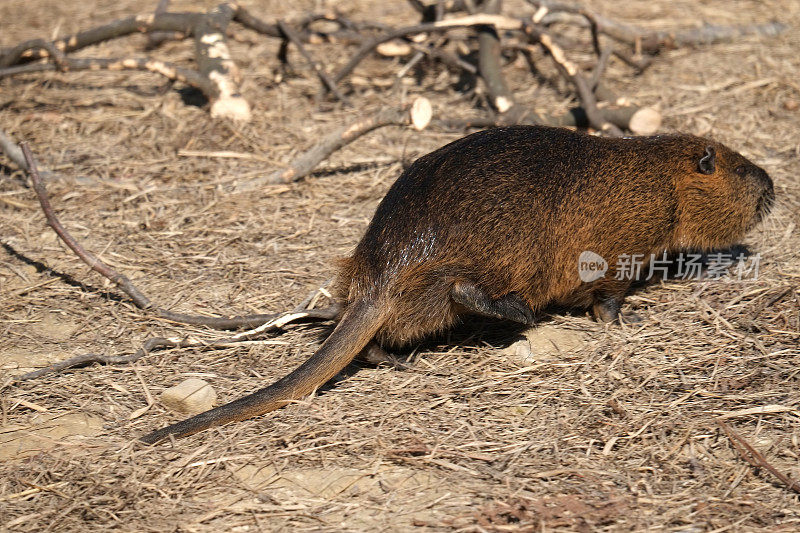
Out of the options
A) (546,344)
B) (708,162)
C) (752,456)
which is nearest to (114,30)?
(546,344)

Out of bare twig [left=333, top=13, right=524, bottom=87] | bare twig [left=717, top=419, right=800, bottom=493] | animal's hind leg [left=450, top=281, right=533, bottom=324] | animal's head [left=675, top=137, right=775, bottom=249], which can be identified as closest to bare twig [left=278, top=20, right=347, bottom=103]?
bare twig [left=333, top=13, right=524, bottom=87]

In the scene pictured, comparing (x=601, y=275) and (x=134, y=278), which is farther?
(x=134, y=278)

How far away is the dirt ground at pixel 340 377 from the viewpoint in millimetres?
2941

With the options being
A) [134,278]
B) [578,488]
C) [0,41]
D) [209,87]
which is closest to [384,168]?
[209,87]

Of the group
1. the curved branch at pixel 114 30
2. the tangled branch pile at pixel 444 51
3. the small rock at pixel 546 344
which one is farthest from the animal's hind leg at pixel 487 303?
the curved branch at pixel 114 30

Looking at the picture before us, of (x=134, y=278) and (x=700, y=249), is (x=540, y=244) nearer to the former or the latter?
(x=700, y=249)

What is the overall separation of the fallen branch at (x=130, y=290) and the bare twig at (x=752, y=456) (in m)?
1.99

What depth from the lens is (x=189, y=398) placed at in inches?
136

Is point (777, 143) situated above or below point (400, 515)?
above

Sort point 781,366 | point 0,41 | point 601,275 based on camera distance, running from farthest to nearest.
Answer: point 0,41 < point 601,275 < point 781,366

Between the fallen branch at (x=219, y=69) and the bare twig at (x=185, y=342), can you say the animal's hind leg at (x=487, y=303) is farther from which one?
the fallen branch at (x=219, y=69)

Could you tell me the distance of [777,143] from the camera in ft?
18.6

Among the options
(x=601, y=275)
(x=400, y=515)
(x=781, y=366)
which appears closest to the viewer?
(x=400, y=515)

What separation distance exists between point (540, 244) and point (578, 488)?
45.8 inches
